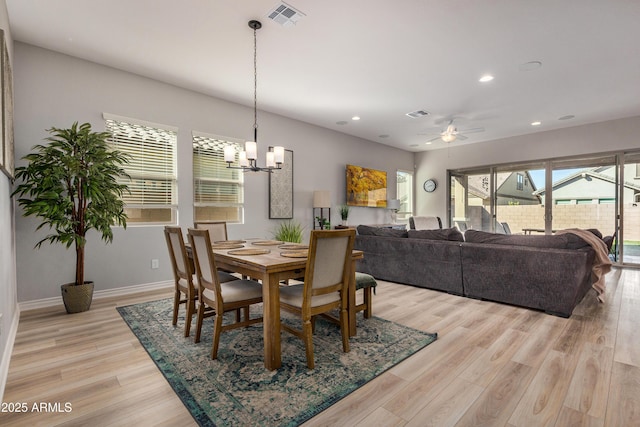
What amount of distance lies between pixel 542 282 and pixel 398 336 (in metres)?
1.73

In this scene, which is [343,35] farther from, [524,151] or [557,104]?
[524,151]

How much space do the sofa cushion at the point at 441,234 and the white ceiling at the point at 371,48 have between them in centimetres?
197

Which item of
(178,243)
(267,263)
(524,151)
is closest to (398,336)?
(267,263)

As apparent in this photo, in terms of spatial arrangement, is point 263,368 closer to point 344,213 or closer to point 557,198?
point 344,213

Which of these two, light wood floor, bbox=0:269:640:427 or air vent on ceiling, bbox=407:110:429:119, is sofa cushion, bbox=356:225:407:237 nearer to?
light wood floor, bbox=0:269:640:427

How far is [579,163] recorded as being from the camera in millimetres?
6441

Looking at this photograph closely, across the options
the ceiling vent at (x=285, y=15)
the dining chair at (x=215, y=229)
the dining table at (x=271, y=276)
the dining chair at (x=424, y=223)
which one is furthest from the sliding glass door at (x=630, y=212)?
the dining chair at (x=215, y=229)

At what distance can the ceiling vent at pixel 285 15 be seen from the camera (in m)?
2.64

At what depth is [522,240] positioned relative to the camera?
3.41 metres

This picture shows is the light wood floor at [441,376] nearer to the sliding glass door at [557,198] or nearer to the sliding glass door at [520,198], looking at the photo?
the sliding glass door at [557,198]

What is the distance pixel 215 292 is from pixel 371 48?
287 centimetres

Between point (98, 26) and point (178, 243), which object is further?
point (98, 26)

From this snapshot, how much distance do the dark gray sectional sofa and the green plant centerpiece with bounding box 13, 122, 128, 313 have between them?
335 centimetres

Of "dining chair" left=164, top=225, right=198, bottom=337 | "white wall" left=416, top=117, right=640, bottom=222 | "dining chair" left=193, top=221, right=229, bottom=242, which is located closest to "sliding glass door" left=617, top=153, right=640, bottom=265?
"white wall" left=416, top=117, right=640, bottom=222
